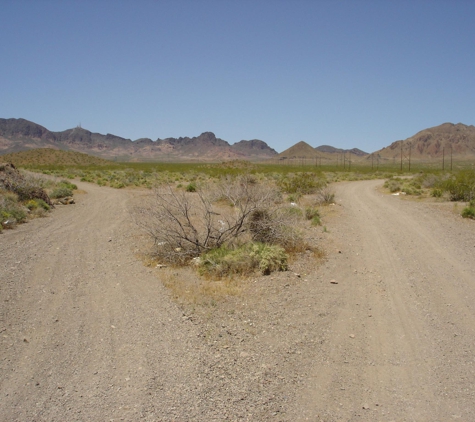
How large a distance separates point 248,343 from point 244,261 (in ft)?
10.8

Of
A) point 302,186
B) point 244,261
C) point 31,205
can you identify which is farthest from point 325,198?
point 31,205

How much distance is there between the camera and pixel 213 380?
4910 millimetres

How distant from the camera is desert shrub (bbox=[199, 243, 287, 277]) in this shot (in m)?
8.88

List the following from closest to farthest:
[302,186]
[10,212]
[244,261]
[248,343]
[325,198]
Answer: [248,343]
[244,261]
[10,212]
[325,198]
[302,186]

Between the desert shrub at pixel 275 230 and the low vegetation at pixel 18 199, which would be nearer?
the desert shrub at pixel 275 230

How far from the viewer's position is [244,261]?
9062 mm

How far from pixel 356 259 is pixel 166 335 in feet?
18.9

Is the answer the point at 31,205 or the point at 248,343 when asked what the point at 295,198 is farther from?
the point at 248,343

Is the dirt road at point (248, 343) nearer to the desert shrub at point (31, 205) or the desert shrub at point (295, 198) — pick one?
the desert shrub at point (31, 205)

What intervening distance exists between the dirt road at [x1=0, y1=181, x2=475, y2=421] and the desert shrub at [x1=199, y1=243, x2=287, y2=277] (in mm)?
352

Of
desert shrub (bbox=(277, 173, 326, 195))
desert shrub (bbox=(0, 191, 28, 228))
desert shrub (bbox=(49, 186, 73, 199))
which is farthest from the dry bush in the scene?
desert shrub (bbox=(49, 186, 73, 199))

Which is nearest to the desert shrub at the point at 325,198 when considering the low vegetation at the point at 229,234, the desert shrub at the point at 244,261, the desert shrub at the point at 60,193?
the low vegetation at the point at 229,234

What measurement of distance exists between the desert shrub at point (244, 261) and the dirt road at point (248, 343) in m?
0.35

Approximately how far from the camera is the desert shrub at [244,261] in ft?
29.1
